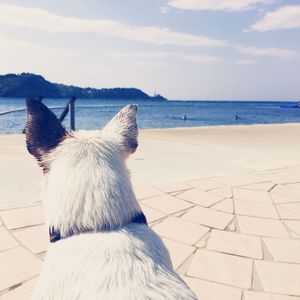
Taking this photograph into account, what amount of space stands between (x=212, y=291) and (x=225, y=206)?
219 cm

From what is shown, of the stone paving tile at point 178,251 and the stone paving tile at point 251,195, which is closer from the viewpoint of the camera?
the stone paving tile at point 178,251

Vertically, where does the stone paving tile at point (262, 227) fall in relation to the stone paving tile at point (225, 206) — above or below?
below

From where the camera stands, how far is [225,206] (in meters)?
4.82

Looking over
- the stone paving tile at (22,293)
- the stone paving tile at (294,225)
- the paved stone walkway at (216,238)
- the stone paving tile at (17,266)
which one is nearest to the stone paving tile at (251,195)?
the paved stone walkway at (216,238)

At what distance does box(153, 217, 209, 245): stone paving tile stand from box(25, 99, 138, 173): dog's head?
216 cm

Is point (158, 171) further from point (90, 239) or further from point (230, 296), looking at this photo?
point (90, 239)

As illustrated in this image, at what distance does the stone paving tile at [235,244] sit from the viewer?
3.46 metres

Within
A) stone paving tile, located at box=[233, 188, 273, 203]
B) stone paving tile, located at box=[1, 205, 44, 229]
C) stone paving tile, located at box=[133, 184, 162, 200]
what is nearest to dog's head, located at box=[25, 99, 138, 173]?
stone paving tile, located at box=[1, 205, 44, 229]

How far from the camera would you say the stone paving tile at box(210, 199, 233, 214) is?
4.68 m

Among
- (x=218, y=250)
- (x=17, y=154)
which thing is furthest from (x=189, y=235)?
(x=17, y=154)

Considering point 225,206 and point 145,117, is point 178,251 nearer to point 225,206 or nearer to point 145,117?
point 225,206

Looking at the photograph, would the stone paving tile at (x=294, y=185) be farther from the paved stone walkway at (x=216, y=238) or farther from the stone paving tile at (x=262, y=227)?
the stone paving tile at (x=262, y=227)

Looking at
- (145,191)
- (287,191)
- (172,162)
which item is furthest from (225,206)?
(172,162)

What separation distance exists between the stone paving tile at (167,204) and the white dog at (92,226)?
289 cm
